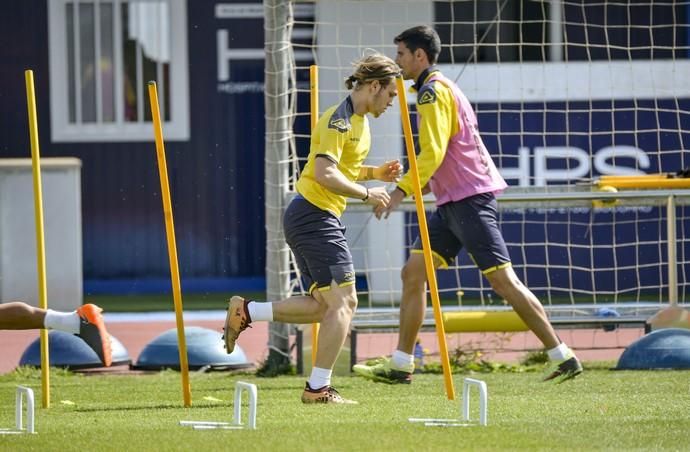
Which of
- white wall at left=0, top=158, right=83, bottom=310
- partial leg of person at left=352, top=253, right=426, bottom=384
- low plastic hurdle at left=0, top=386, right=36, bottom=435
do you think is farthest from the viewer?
white wall at left=0, top=158, right=83, bottom=310

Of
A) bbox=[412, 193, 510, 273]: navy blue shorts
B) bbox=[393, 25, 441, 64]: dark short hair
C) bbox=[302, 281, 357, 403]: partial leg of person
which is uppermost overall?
bbox=[393, 25, 441, 64]: dark short hair

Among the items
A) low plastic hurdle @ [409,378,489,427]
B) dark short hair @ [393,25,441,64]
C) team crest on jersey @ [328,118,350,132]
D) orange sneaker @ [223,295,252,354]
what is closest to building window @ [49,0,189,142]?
dark short hair @ [393,25,441,64]

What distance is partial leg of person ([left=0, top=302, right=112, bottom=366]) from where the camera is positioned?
7.45m

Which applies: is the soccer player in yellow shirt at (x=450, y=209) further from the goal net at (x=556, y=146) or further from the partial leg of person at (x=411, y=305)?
the goal net at (x=556, y=146)

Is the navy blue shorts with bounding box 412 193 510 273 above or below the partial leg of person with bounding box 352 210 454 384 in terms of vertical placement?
above

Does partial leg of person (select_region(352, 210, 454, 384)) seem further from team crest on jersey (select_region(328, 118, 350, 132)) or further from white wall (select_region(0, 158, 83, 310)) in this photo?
white wall (select_region(0, 158, 83, 310))

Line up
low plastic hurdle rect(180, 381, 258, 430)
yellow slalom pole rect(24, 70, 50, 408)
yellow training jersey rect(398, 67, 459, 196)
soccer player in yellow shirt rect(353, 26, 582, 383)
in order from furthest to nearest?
soccer player in yellow shirt rect(353, 26, 582, 383)
yellow training jersey rect(398, 67, 459, 196)
yellow slalom pole rect(24, 70, 50, 408)
low plastic hurdle rect(180, 381, 258, 430)

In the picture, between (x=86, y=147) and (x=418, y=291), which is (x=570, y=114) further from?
(x=418, y=291)

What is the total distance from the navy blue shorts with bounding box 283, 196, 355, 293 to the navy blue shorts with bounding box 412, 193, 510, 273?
120 centimetres

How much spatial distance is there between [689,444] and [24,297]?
10.8 m

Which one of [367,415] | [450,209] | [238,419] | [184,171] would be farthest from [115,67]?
[238,419]

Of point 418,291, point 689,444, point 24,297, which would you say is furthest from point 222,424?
point 24,297

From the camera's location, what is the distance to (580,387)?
29.5 ft

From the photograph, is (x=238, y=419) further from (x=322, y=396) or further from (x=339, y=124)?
(x=339, y=124)
